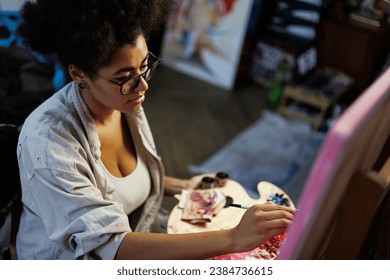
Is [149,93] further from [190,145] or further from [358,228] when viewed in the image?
[358,228]

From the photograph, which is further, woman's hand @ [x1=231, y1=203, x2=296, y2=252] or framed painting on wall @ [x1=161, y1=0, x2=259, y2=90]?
framed painting on wall @ [x1=161, y1=0, x2=259, y2=90]

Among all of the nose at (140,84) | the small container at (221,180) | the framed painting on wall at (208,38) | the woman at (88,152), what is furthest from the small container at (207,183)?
the framed painting on wall at (208,38)

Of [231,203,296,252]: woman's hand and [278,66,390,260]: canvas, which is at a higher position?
[278,66,390,260]: canvas

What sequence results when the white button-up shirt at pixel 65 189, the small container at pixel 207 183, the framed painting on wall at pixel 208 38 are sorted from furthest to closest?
the framed painting on wall at pixel 208 38 < the small container at pixel 207 183 < the white button-up shirt at pixel 65 189

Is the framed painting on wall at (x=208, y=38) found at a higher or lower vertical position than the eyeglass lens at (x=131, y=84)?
lower

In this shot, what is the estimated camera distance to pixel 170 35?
185 inches

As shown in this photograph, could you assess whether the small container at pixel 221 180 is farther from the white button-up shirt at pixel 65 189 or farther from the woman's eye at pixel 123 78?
the woman's eye at pixel 123 78

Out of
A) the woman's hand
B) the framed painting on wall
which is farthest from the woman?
the framed painting on wall

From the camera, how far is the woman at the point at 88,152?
1.24 meters

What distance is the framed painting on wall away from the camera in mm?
4371

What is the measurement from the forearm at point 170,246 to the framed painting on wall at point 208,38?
332 cm

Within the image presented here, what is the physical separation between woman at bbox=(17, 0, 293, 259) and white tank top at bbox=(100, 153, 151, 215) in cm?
5

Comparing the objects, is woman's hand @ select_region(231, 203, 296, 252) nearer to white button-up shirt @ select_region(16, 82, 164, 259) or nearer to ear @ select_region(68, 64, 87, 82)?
white button-up shirt @ select_region(16, 82, 164, 259)

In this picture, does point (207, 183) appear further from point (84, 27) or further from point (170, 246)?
→ point (84, 27)
